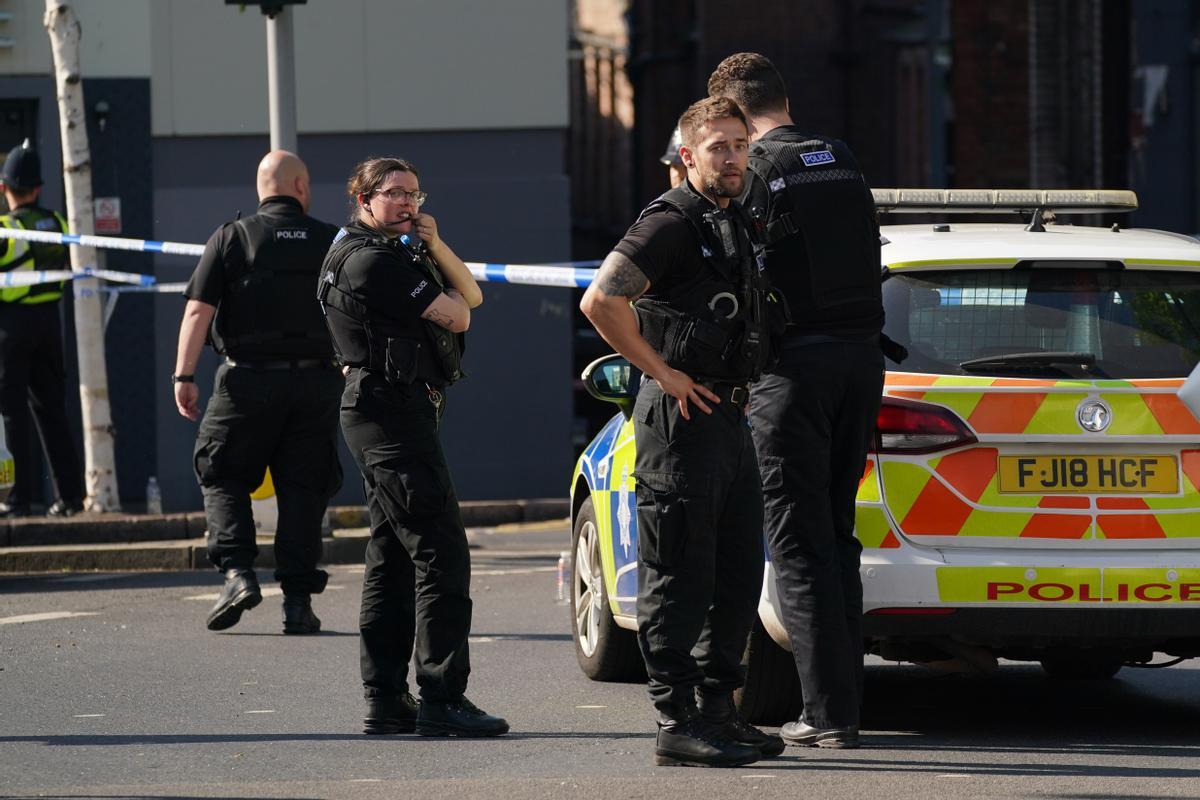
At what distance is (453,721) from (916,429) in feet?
5.61

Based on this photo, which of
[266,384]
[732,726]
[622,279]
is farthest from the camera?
[266,384]

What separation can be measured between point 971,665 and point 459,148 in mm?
9071

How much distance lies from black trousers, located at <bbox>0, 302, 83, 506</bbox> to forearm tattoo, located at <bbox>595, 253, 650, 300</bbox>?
7.74m

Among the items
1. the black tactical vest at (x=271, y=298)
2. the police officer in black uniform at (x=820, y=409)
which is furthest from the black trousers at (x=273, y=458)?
the police officer in black uniform at (x=820, y=409)

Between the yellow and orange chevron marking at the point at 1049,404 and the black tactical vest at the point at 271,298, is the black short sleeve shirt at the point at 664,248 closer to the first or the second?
the yellow and orange chevron marking at the point at 1049,404

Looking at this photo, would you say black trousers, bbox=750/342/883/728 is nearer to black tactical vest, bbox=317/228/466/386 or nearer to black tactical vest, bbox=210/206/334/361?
black tactical vest, bbox=317/228/466/386

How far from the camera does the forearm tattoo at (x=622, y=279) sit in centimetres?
627

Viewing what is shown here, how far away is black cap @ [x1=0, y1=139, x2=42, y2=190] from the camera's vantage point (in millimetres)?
13375

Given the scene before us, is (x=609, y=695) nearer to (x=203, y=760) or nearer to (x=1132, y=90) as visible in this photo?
(x=203, y=760)

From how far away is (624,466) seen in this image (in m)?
7.74

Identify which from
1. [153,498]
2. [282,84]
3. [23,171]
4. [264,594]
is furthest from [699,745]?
[153,498]

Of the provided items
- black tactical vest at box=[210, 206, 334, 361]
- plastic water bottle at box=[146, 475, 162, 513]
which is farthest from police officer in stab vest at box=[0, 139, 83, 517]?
black tactical vest at box=[210, 206, 334, 361]

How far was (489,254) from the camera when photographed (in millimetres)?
15594

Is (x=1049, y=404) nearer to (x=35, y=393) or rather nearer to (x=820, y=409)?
(x=820, y=409)
